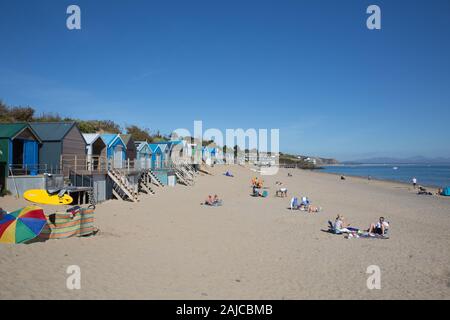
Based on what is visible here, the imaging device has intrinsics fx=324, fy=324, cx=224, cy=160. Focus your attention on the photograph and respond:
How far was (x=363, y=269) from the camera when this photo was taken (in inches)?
338

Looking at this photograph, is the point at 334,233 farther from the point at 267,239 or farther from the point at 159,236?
the point at 159,236

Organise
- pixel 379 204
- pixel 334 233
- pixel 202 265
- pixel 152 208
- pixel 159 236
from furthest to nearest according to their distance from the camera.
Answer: pixel 379 204 → pixel 152 208 → pixel 334 233 → pixel 159 236 → pixel 202 265

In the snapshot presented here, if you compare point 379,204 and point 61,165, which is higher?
point 61,165

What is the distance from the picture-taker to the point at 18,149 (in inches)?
690

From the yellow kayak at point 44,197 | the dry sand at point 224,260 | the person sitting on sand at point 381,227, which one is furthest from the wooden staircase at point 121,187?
the person sitting on sand at point 381,227

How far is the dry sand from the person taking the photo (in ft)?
22.4

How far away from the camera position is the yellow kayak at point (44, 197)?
46.1ft

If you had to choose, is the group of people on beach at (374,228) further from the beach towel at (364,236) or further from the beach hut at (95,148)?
the beach hut at (95,148)

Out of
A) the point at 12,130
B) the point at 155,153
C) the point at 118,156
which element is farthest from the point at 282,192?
the point at 12,130

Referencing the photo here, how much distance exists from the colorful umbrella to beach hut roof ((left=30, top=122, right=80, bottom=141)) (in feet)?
33.6

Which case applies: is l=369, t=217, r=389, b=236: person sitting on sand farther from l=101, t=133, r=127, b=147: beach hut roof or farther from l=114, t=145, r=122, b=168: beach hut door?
l=101, t=133, r=127, b=147: beach hut roof

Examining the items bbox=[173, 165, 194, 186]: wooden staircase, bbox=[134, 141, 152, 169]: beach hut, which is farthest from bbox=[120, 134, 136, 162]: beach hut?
bbox=[173, 165, 194, 186]: wooden staircase
